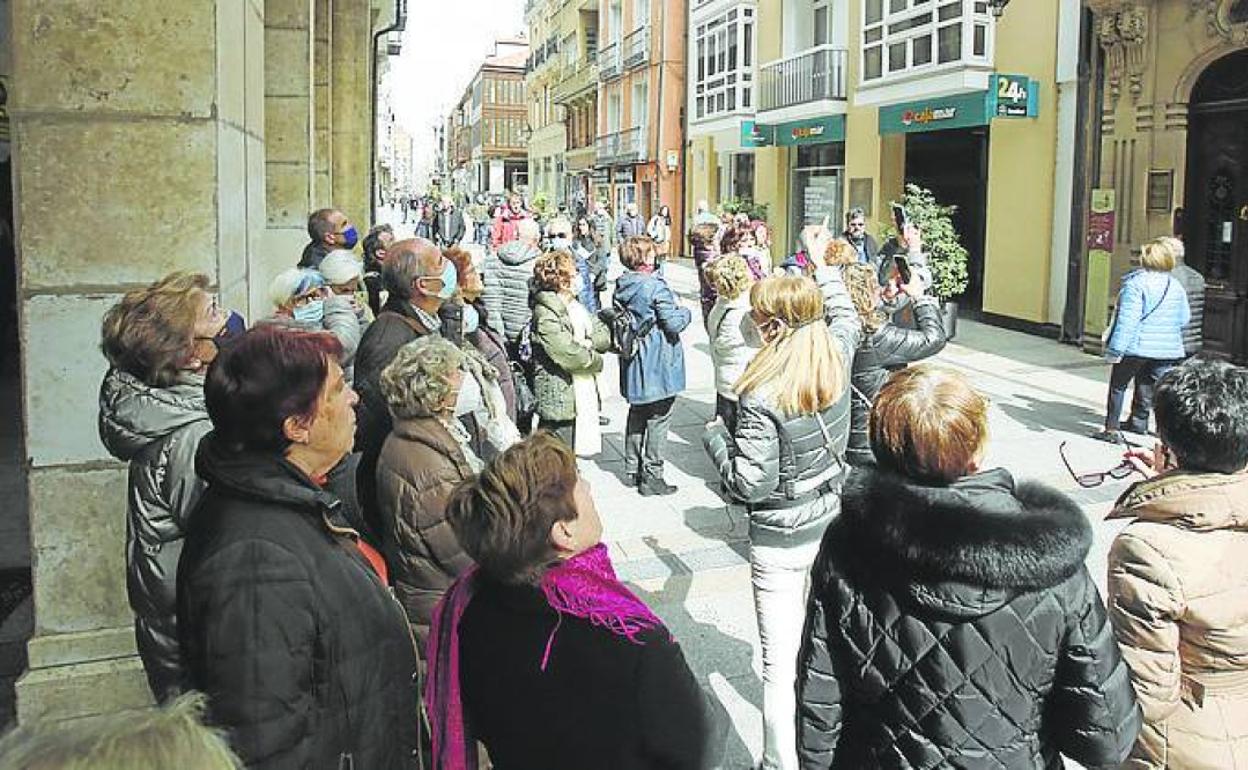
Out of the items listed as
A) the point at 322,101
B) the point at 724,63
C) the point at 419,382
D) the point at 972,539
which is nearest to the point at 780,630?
the point at 419,382

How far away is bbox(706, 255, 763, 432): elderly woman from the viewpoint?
21.8 feet

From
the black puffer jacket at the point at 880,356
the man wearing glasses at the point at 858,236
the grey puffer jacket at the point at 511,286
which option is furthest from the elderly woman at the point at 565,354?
the man wearing glasses at the point at 858,236

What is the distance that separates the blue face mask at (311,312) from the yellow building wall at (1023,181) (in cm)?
1355

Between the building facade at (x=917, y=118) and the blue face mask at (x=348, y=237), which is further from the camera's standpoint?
the building facade at (x=917, y=118)

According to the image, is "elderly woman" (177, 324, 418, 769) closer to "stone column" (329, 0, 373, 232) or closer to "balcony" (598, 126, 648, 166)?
"stone column" (329, 0, 373, 232)

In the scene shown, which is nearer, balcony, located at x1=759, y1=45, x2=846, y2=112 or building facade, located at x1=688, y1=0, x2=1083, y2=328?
building facade, located at x1=688, y1=0, x2=1083, y2=328

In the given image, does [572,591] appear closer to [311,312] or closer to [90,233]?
[90,233]

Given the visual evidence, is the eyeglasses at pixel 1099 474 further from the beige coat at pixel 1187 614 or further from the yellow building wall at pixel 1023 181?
the yellow building wall at pixel 1023 181

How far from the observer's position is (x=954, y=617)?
2225mm

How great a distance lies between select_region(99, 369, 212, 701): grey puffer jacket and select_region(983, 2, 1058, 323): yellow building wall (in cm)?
1532

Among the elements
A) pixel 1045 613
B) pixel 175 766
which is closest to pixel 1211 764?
pixel 1045 613

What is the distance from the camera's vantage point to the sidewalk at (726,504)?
4.88 meters

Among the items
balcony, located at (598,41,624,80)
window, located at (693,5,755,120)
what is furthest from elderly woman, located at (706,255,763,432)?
balcony, located at (598,41,624,80)

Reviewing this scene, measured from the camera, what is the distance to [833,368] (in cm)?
390
